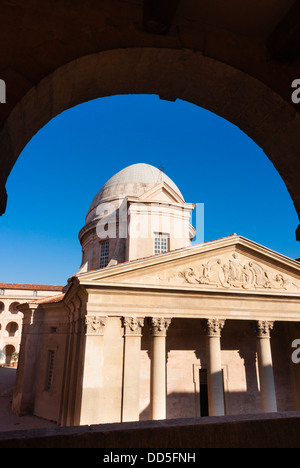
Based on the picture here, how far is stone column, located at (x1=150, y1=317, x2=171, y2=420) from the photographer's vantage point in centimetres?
1247

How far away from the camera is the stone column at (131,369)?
1232 cm

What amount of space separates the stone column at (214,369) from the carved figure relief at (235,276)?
6.39 feet

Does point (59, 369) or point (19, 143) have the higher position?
point (19, 143)

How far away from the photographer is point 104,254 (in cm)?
2423

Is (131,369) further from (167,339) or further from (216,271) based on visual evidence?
(216,271)

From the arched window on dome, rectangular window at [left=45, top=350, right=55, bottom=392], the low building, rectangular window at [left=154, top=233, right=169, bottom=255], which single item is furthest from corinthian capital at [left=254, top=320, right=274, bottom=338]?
→ the arched window on dome

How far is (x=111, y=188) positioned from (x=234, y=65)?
25.2 metres

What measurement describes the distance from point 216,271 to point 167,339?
193 inches

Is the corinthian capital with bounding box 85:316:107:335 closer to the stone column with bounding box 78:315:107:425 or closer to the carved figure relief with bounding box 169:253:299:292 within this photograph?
the stone column with bounding box 78:315:107:425

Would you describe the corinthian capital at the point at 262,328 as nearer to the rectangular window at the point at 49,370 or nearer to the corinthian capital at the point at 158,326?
the corinthian capital at the point at 158,326
